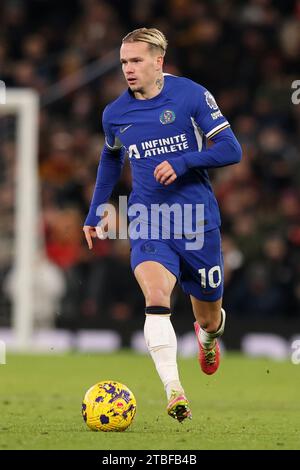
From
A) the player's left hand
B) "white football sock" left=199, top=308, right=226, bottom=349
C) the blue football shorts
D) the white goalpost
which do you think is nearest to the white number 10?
the blue football shorts

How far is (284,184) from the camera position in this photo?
15.2 meters

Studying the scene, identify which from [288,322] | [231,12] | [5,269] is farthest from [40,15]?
[288,322]

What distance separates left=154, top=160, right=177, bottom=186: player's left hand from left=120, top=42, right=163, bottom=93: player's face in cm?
59

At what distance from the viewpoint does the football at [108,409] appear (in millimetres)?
6875

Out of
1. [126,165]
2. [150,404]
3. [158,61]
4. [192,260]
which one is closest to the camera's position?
[158,61]

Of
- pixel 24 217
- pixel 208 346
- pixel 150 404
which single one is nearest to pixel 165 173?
pixel 208 346

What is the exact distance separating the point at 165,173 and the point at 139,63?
733 mm

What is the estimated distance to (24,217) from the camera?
14570mm

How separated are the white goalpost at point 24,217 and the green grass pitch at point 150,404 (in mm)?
735

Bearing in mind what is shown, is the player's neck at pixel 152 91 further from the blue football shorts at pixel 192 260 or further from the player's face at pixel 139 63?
the blue football shorts at pixel 192 260

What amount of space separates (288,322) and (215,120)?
23.2 feet

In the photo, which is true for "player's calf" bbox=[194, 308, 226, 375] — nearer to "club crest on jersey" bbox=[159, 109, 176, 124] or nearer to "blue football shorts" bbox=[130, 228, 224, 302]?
"blue football shorts" bbox=[130, 228, 224, 302]

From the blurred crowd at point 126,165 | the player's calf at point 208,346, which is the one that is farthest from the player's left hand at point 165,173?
the blurred crowd at point 126,165

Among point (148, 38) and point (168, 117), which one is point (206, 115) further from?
point (148, 38)
